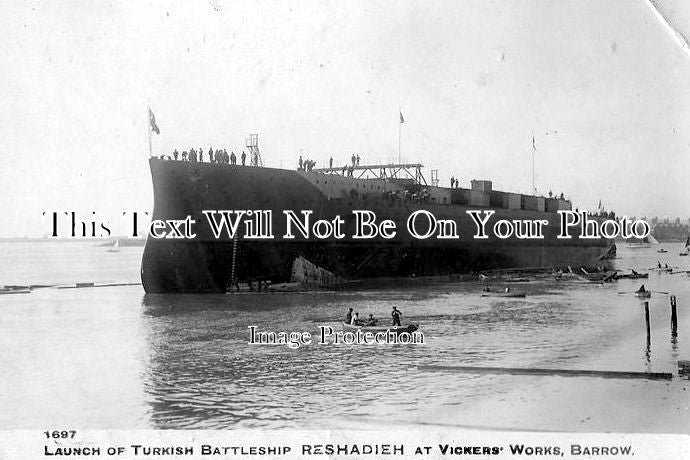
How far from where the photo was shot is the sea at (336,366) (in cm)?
1160

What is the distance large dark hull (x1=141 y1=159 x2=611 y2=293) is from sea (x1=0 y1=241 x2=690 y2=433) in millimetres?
1053

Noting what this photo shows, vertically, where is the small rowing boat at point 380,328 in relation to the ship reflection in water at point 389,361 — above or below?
above

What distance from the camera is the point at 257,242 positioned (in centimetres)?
2508

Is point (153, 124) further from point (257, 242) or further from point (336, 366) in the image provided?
point (336, 366)

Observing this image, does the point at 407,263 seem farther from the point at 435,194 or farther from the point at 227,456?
the point at 227,456

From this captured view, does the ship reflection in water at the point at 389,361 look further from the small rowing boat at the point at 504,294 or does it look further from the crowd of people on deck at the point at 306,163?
the crowd of people on deck at the point at 306,163

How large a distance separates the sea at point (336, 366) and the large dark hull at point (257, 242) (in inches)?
41.4

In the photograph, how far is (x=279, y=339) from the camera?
19.2 meters

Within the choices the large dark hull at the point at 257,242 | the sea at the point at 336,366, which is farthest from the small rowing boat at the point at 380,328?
the large dark hull at the point at 257,242

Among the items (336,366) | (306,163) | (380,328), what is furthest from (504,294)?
(336,366)

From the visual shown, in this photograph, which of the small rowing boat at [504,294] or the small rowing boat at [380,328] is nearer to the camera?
the small rowing boat at [380,328]

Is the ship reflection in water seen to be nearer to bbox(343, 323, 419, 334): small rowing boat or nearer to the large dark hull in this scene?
bbox(343, 323, 419, 334): small rowing boat

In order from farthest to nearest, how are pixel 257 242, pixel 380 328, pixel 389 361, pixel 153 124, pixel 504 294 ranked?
pixel 504 294, pixel 257 242, pixel 153 124, pixel 380 328, pixel 389 361

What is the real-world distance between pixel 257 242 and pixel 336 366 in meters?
10.7
